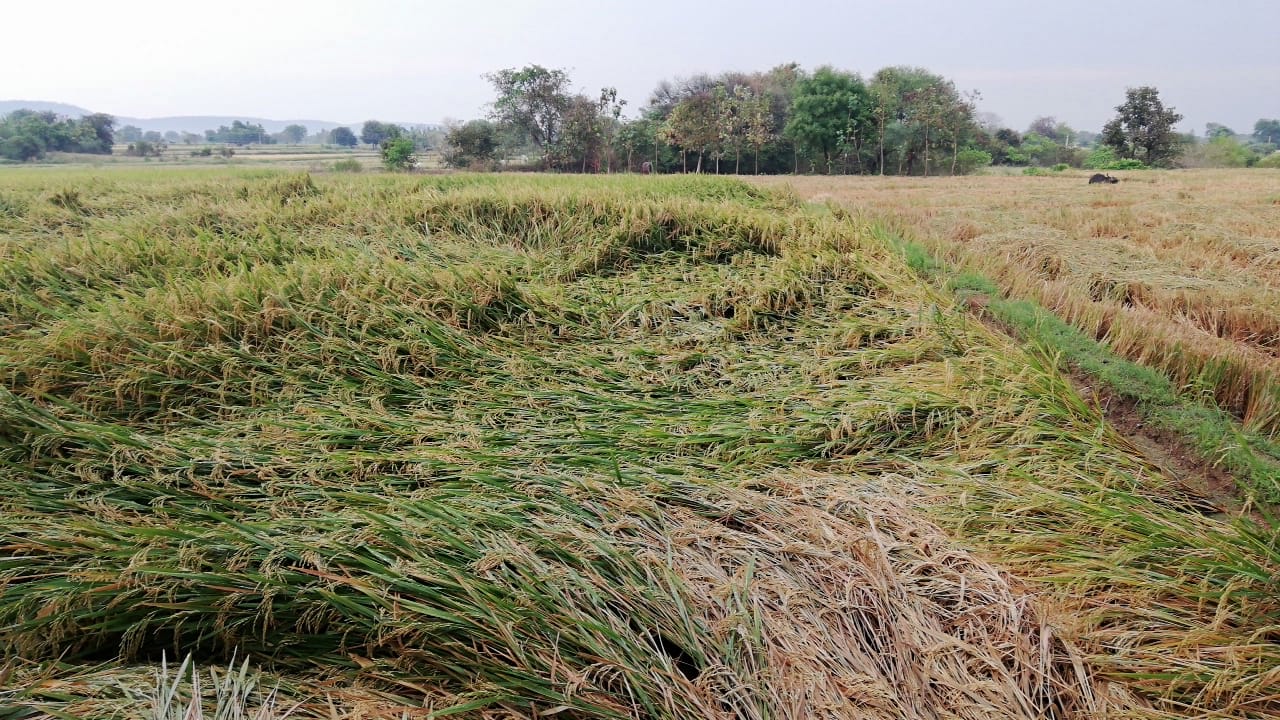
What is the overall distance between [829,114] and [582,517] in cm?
3479

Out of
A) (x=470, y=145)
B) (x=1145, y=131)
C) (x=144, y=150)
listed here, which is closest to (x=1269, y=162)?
(x=1145, y=131)

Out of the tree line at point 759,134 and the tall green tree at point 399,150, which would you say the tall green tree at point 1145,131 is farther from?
the tall green tree at point 399,150

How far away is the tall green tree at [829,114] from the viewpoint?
32.3 meters

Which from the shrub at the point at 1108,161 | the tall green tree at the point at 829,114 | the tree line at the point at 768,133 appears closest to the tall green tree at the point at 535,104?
the tree line at the point at 768,133

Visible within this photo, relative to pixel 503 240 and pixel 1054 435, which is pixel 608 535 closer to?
pixel 1054 435

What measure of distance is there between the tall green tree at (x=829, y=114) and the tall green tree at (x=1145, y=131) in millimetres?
14905

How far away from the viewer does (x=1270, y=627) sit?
1.43 m

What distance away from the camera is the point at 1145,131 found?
A: 34.6 meters

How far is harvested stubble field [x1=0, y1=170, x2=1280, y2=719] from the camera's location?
1.39 m

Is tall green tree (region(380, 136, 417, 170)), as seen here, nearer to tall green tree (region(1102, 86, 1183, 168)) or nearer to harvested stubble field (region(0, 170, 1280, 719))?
harvested stubble field (region(0, 170, 1280, 719))

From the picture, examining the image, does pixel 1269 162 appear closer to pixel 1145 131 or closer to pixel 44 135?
pixel 1145 131

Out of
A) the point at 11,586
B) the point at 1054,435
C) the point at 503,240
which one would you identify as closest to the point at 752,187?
the point at 503,240

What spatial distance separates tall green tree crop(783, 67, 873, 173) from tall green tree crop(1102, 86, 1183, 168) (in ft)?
48.9

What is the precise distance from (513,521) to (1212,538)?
1887 millimetres
